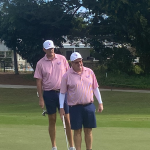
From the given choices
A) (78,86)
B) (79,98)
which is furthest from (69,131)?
(78,86)

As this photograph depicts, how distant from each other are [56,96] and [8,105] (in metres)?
14.1

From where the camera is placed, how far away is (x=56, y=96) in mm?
6379

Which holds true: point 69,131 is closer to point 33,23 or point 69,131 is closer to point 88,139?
point 88,139

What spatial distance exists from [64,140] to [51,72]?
147 centimetres

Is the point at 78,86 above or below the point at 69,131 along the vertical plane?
above

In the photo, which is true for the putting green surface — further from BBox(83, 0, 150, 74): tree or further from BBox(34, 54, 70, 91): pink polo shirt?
BBox(83, 0, 150, 74): tree

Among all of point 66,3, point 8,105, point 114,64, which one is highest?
point 66,3

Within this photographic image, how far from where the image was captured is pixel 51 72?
20.8 ft

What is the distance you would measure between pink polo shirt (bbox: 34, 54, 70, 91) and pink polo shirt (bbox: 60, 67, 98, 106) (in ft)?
2.11

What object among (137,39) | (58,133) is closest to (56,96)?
(58,133)

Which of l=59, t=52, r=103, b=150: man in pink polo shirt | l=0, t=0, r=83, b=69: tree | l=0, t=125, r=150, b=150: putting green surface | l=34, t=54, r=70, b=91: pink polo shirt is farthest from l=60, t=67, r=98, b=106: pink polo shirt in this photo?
l=0, t=0, r=83, b=69: tree

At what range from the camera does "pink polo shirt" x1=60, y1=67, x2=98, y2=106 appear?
18.3 ft

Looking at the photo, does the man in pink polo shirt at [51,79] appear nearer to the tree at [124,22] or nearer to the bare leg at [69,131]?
the bare leg at [69,131]

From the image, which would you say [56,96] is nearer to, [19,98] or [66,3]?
[19,98]
